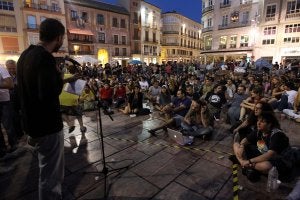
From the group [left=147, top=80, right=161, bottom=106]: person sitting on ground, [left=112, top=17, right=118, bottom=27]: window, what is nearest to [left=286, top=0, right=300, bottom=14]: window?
[left=147, top=80, right=161, bottom=106]: person sitting on ground

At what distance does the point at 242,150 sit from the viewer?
354 centimetres

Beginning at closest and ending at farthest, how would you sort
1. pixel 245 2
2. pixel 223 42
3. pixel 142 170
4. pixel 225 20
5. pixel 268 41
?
pixel 142 170
pixel 268 41
pixel 245 2
pixel 225 20
pixel 223 42

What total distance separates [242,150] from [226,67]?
1718cm

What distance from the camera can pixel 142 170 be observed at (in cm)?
365

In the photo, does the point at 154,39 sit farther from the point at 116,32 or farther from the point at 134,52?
the point at 116,32

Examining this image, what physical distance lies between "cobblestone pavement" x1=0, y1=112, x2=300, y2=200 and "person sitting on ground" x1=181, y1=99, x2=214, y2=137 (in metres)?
0.27

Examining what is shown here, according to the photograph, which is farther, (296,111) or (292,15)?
(292,15)

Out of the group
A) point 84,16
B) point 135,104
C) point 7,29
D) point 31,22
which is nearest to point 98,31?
point 84,16

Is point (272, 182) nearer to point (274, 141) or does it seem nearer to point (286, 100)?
point (274, 141)

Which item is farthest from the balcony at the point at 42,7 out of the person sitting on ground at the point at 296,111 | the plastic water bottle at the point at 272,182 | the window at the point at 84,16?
the plastic water bottle at the point at 272,182

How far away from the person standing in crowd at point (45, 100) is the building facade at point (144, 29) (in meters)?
39.2

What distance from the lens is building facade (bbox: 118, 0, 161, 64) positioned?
3922 cm

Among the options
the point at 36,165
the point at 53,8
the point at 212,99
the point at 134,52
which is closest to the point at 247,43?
the point at 134,52

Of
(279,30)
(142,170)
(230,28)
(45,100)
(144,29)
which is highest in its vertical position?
(144,29)
